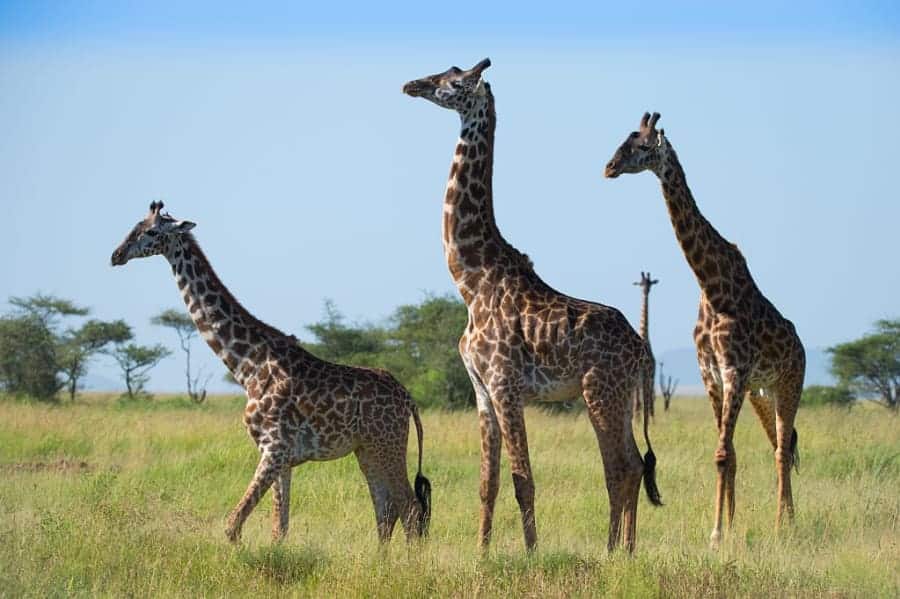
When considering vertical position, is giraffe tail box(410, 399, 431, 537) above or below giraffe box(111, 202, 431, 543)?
below

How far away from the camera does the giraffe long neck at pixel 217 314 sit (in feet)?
34.7

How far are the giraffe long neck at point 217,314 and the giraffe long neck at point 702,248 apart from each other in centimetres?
352

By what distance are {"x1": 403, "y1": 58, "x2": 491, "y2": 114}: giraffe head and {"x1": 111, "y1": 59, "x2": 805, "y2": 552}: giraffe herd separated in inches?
0.4

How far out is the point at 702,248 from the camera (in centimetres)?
1134

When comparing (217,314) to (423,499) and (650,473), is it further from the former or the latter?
(650,473)

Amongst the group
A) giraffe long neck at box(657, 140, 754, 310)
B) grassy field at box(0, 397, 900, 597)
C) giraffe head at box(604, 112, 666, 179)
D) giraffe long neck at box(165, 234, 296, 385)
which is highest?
giraffe head at box(604, 112, 666, 179)

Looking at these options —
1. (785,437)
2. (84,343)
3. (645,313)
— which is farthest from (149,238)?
(84,343)

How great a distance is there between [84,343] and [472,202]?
32481 millimetres

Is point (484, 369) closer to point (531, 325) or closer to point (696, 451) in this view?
point (531, 325)

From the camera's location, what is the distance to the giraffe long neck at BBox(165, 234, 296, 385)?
10.6 m

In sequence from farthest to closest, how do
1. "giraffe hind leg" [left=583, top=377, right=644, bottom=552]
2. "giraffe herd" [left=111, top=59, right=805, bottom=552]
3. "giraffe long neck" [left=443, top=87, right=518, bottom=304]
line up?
"giraffe long neck" [left=443, top=87, right=518, bottom=304], "giraffe herd" [left=111, top=59, right=805, bottom=552], "giraffe hind leg" [left=583, top=377, right=644, bottom=552]

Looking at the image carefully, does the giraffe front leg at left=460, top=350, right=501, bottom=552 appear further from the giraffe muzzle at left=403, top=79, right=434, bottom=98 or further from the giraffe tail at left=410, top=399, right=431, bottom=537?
the giraffe muzzle at left=403, top=79, right=434, bottom=98

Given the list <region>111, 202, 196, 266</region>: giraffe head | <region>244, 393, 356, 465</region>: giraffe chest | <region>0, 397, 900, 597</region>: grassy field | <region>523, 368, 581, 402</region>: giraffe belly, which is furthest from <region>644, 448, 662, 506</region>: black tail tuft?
<region>111, 202, 196, 266</region>: giraffe head

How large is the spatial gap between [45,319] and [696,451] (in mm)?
26808
